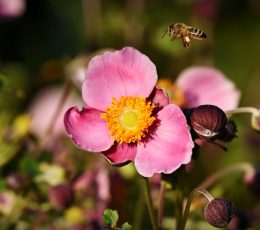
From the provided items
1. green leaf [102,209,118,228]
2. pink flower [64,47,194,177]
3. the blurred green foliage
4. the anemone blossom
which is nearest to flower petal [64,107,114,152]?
pink flower [64,47,194,177]

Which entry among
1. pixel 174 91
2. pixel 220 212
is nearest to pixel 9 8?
pixel 174 91

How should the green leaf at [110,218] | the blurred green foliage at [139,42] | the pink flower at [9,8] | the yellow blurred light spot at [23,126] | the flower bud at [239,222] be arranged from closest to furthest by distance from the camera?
the green leaf at [110,218] < the flower bud at [239,222] < the yellow blurred light spot at [23,126] < the pink flower at [9,8] < the blurred green foliage at [139,42]

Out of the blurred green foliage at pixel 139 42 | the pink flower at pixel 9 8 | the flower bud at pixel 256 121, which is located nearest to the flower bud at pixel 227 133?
the flower bud at pixel 256 121

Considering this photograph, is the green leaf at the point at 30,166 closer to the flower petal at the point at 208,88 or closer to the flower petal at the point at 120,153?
the flower petal at the point at 120,153

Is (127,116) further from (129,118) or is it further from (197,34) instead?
(197,34)

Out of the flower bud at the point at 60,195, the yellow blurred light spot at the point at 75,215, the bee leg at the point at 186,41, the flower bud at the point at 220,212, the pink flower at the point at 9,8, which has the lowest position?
the yellow blurred light spot at the point at 75,215
